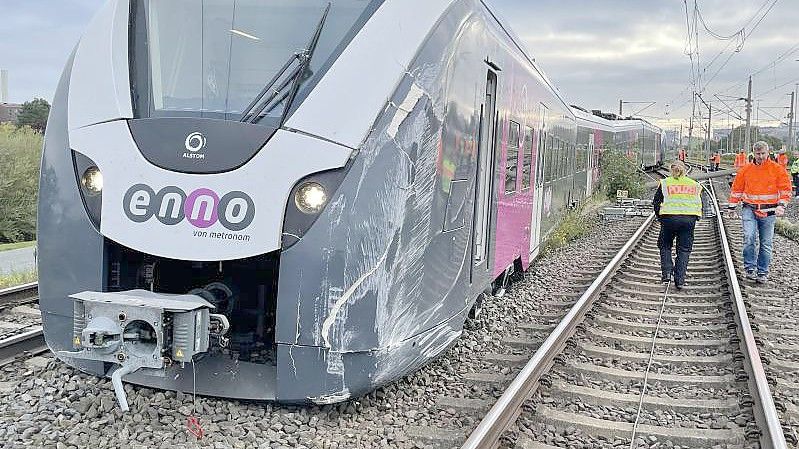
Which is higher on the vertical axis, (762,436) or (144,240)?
(144,240)

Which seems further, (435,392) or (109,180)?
(435,392)

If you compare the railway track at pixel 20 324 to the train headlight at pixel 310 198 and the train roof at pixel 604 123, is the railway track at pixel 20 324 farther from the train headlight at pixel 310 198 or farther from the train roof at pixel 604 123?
the train roof at pixel 604 123

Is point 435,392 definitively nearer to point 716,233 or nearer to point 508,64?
point 508,64

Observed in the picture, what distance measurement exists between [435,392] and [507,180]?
2.67m

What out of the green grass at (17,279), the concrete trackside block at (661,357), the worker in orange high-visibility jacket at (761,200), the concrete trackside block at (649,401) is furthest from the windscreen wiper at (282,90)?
the worker in orange high-visibility jacket at (761,200)

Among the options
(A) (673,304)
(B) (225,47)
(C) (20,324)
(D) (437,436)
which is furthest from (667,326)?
(C) (20,324)

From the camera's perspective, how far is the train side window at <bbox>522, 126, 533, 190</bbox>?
8.53 m

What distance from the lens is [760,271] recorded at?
10.2 m

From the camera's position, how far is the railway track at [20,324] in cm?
596

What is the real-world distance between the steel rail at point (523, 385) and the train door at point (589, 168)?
12130mm

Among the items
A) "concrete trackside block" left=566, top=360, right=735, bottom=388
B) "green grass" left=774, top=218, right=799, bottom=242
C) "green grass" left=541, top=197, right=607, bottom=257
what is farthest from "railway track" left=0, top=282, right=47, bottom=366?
"green grass" left=774, top=218, right=799, bottom=242

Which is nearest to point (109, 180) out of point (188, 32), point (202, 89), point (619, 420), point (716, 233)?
point (202, 89)

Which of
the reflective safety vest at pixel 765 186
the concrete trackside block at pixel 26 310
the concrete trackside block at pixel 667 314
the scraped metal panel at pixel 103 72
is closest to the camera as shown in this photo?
the scraped metal panel at pixel 103 72

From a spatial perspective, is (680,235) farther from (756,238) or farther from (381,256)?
(381,256)
